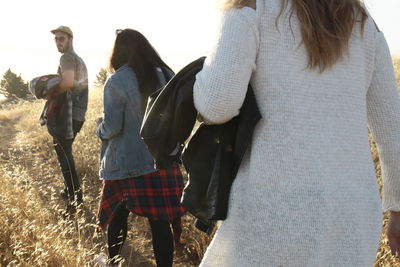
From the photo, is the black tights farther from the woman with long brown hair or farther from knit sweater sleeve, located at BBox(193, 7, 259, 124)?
knit sweater sleeve, located at BBox(193, 7, 259, 124)

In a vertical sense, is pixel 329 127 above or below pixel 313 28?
below

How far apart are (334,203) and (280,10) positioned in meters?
0.58

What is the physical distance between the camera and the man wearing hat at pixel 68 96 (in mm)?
3951

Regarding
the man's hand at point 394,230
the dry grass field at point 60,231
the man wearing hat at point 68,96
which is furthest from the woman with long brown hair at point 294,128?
the man wearing hat at point 68,96

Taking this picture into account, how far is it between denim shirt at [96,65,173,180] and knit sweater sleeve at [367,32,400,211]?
1.60 metres

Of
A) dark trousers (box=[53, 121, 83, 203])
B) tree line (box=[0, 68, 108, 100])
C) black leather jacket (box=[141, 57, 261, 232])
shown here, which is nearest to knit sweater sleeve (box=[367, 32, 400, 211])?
black leather jacket (box=[141, 57, 261, 232])

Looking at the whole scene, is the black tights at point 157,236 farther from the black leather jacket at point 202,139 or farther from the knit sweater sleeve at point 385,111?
the knit sweater sleeve at point 385,111

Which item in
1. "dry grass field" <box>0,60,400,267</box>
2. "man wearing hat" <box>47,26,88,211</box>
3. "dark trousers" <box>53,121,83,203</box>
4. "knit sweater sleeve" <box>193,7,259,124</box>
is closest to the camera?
"knit sweater sleeve" <box>193,7,259,124</box>

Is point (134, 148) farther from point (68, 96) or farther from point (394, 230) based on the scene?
point (68, 96)

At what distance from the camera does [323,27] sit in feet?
3.51

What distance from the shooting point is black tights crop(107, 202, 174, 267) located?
2678 millimetres

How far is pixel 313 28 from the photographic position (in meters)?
1.07

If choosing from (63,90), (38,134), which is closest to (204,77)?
(63,90)

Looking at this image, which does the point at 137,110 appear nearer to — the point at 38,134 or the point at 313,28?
the point at 313,28
